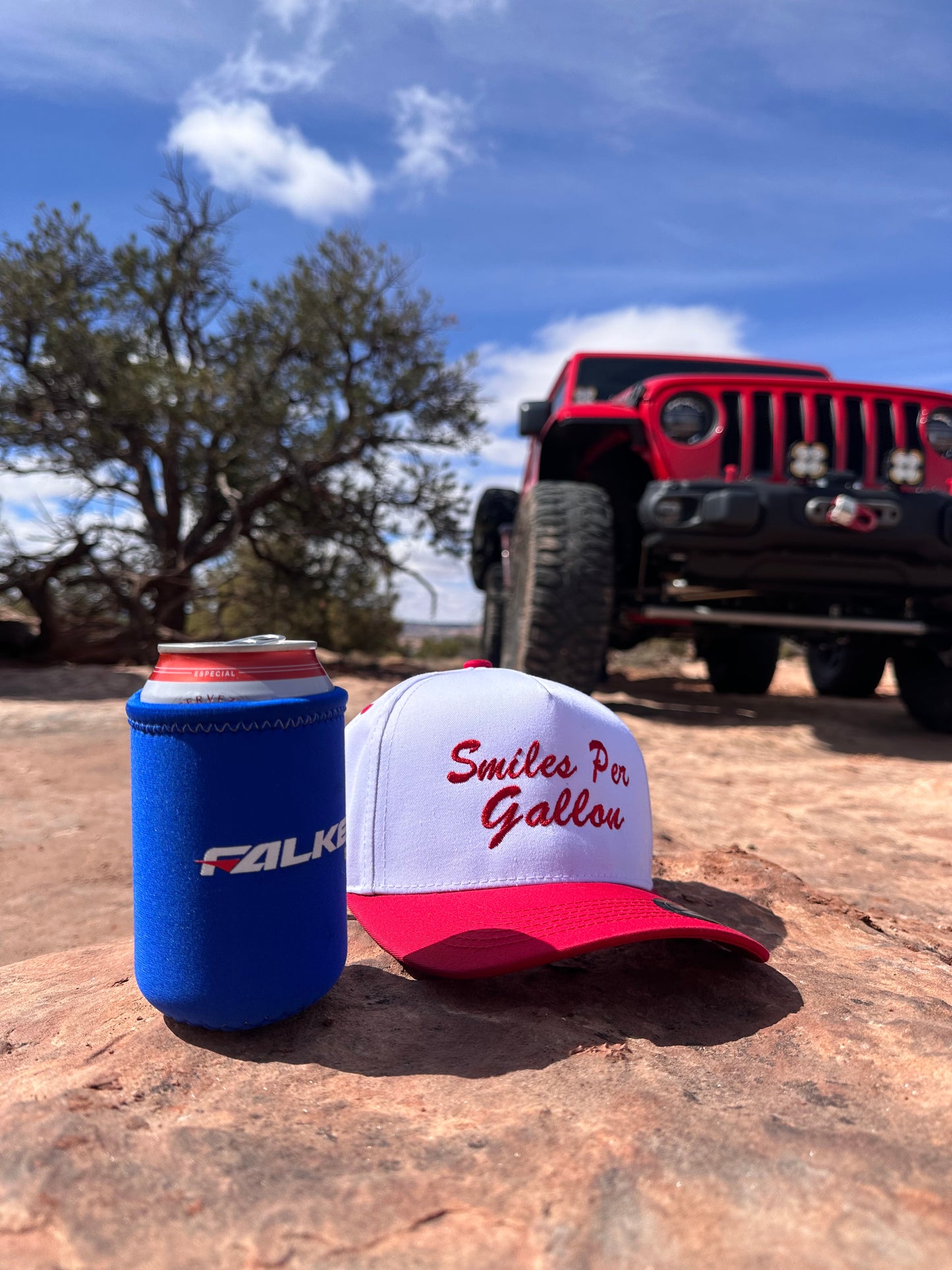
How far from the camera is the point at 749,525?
3896mm

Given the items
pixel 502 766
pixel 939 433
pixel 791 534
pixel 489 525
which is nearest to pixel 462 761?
pixel 502 766

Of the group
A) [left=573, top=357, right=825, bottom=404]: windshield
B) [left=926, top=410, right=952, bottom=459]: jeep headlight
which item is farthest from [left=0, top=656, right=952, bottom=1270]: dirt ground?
[left=573, top=357, right=825, bottom=404]: windshield

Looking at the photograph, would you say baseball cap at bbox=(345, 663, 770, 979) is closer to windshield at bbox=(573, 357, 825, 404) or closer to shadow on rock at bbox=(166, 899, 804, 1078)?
shadow on rock at bbox=(166, 899, 804, 1078)

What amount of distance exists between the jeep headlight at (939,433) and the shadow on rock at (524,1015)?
144 inches

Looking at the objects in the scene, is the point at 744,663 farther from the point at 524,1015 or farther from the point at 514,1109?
the point at 514,1109

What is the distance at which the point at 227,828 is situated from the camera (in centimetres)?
124

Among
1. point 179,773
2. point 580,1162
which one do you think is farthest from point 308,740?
point 580,1162

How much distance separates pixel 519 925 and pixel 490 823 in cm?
23

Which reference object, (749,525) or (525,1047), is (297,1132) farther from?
(749,525)

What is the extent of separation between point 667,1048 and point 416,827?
575mm

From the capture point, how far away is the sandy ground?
7.42 feet

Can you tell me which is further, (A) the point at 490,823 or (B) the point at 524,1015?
(A) the point at 490,823

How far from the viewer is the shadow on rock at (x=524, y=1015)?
1.25 meters

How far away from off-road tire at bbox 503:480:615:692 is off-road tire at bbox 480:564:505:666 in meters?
2.31
